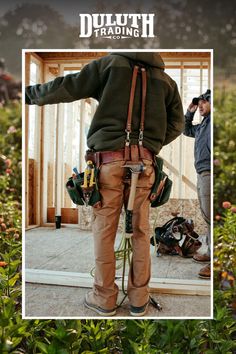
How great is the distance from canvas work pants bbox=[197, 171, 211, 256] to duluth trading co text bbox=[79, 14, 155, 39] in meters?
0.48

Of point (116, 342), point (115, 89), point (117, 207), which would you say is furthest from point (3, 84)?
point (116, 342)

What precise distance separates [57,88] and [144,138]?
294 mm

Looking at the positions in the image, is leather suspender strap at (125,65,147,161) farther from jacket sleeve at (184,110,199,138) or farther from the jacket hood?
jacket sleeve at (184,110,199,138)

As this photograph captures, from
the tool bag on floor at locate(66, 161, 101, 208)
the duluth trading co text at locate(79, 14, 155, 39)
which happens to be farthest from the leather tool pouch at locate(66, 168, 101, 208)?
the duluth trading co text at locate(79, 14, 155, 39)

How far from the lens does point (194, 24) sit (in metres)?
1.68

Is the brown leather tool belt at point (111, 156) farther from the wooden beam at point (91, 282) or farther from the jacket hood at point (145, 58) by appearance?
the wooden beam at point (91, 282)

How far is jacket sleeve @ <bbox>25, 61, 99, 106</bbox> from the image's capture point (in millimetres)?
1518

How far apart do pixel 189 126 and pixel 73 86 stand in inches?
15.0

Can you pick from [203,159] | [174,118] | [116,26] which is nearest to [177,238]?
[203,159]

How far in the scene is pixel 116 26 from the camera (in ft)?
5.36

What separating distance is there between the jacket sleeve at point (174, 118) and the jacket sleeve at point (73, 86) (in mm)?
235

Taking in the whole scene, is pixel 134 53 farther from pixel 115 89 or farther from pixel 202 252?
pixel 202 252

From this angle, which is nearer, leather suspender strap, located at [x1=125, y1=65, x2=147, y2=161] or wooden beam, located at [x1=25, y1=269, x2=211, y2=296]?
leather suspender strap, located at [x1=125, y1=65, x2=147, y2=161]

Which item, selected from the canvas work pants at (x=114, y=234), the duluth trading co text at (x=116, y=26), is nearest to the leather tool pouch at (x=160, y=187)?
the canvas work pants at (x=114, y=234)
